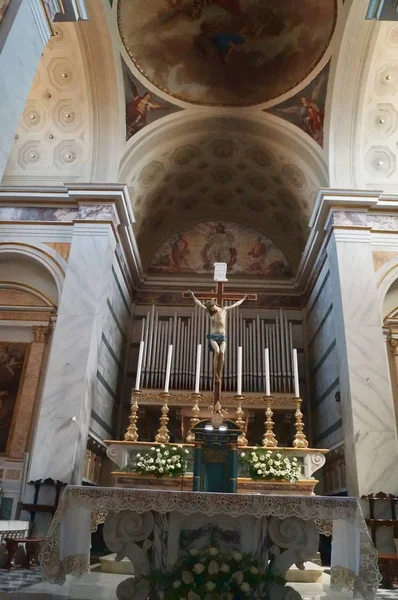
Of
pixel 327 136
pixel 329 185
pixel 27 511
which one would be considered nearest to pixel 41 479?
pixel 27 511

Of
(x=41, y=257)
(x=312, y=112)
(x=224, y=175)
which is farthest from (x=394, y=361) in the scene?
(x=41, y=257)

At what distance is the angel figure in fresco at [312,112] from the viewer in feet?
35.7

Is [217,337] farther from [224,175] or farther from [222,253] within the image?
[222,253]

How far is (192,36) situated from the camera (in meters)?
10.7

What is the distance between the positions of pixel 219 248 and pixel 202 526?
11.1m

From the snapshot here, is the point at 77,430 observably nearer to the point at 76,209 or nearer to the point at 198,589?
the point at 76,209

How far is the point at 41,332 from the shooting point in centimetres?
1026

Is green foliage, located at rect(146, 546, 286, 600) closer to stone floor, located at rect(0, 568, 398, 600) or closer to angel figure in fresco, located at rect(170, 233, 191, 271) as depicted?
stone floor, located at rect(0, 568, 398, 600)

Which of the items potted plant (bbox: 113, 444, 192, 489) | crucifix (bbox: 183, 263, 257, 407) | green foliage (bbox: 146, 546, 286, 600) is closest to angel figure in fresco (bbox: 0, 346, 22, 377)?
potted plant (bbox: 113, 444, 192, 489)

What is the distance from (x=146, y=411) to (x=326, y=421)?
3.93 meters

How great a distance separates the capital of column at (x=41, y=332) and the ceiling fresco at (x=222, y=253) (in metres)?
4.71

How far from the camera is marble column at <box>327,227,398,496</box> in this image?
26.5 feet

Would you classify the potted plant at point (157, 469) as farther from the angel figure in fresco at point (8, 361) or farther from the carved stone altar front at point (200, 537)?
the angel figure in fresco at point (8, 361)

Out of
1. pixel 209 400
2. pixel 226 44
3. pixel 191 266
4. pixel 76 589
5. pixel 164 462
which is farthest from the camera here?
pixel 191 266
